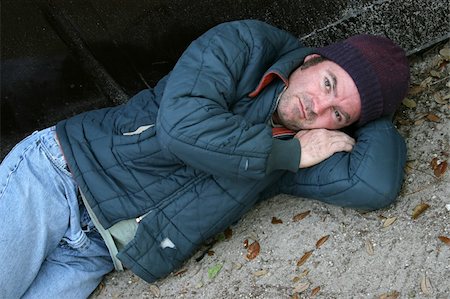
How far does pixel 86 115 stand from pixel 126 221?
0.63 m

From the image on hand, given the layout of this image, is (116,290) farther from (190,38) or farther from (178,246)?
(190,38)

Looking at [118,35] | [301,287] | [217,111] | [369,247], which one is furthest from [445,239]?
[118,35]

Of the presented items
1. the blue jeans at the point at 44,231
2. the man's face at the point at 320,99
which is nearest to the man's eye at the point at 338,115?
the man's face at the point at 320,99

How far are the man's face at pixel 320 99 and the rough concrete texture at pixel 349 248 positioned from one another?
→ 479mm

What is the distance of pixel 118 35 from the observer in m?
4.52

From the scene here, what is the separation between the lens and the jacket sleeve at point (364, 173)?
343cm

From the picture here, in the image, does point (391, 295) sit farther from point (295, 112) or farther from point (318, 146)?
point (295, 112)

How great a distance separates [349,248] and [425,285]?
0.44 metres

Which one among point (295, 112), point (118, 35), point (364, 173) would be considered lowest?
point (364, 173)

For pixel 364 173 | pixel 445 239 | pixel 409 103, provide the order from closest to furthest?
pixel 445 239 < pixel 364 173 < pixel 409 103

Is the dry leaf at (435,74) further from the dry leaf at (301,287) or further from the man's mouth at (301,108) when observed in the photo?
the dry leaf at (301,287)

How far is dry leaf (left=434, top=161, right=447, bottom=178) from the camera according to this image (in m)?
3.60

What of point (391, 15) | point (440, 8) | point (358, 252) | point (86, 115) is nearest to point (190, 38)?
Result: point (86, 115)

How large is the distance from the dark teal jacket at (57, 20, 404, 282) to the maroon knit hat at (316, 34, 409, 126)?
14 cm
